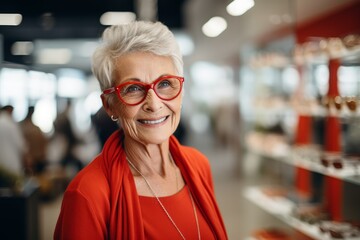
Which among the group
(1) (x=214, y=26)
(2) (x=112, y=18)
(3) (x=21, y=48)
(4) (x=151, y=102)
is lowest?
(4) (x=151, y=102)

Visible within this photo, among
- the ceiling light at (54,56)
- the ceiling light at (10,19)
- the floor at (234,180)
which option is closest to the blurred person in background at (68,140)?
the ceiling light at (54,56)

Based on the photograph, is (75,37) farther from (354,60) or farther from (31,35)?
(354,60)

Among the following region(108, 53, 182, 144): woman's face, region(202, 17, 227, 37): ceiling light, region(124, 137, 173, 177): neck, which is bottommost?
region(124, 137, 173, 177): neck

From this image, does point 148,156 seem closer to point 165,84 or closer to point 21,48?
point 165,84

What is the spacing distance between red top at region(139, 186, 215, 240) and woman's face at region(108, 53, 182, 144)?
22 cm

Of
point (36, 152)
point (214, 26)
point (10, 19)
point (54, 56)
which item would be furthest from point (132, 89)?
point (214, 26)

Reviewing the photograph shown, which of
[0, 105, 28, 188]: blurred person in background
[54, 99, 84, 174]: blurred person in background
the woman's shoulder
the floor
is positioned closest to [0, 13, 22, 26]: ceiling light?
[0, 105, 28, 188]: blurred person in background

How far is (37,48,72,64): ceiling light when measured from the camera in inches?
91.6

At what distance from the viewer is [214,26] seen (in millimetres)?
3473

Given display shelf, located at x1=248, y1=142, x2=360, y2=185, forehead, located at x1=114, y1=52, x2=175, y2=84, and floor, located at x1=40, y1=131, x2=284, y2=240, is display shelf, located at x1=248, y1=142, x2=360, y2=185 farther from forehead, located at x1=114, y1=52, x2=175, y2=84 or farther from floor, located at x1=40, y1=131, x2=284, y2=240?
forehead, located at x1=114, y1=52, x2=175, y2=84

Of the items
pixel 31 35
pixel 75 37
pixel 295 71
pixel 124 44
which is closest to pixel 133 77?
pixel 124 44

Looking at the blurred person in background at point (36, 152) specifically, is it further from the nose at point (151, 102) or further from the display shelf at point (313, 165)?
the display shelf at point (313, 165)

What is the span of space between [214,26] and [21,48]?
1871 mm

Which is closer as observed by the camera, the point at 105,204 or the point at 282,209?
the point at 105,204
